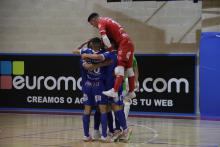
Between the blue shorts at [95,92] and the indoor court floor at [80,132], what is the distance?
73 cm

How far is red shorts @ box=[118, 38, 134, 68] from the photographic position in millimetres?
9625

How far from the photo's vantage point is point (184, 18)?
15.5 metres

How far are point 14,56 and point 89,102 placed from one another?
757cm

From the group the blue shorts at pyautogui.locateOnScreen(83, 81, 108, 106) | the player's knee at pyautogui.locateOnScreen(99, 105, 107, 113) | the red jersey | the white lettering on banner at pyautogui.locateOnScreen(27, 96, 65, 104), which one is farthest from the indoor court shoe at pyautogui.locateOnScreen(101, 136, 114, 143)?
the white lettering on banner at pyautogui.locateOnScreen(27, 96, 65, 104)

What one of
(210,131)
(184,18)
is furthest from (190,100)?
(210,131)

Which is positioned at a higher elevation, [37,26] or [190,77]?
[37,26]

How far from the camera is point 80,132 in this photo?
10.9 m

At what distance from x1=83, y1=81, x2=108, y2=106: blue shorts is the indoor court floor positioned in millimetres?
734

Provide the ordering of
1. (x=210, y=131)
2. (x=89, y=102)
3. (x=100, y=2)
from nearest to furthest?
(x=89, y=102)
(x=210, y=131)
(x=100, y=2)

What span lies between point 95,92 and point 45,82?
23.3 feet

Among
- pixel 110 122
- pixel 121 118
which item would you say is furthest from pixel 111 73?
pixel 110 122

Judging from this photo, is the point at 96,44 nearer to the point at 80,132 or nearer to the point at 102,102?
the point at 102,102

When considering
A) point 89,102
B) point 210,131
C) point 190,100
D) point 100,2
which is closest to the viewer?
point 89,102

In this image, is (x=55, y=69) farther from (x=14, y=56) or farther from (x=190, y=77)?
(x=190, y=77)
